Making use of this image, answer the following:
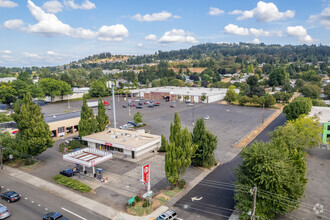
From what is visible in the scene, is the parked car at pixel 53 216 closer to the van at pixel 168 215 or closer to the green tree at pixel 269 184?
the van at pixel 168 215

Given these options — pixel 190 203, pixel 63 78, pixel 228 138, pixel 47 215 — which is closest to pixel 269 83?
pixel 228 138

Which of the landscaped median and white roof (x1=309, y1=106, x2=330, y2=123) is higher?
white roof (x1=309, y1=106, x2=330, y2=123)

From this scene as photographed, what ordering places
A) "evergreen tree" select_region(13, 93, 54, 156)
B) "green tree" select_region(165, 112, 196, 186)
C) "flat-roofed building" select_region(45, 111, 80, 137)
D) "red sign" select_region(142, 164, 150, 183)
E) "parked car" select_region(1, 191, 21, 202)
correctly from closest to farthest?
"parked car" select_region(1, 191, 21, 202), "red sign" select_region(142, 164, 150, 183), "green tree" select_region(165, 112, 196, 186), "evergreen tree" select_region(13, 93, 54, 156), "flat-roofed building" select_region(45, 111, 80, 137)

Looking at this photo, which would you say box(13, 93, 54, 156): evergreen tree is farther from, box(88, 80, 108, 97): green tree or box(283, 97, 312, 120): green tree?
box(88, 80, 108, 97): green tree

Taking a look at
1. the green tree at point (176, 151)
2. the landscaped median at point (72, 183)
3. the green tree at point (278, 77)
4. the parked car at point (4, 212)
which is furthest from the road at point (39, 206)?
the green tree at point (278, 77)

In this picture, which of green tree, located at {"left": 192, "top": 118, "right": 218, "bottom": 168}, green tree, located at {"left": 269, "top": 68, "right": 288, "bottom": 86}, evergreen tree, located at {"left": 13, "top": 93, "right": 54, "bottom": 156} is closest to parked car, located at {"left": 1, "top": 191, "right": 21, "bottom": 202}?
evergreen tree, located at {"left": 13, "top": 93, "right": 54, "bottom": 156}

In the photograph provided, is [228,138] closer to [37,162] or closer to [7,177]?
[37,162]

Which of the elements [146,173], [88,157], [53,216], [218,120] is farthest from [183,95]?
[53,216]
